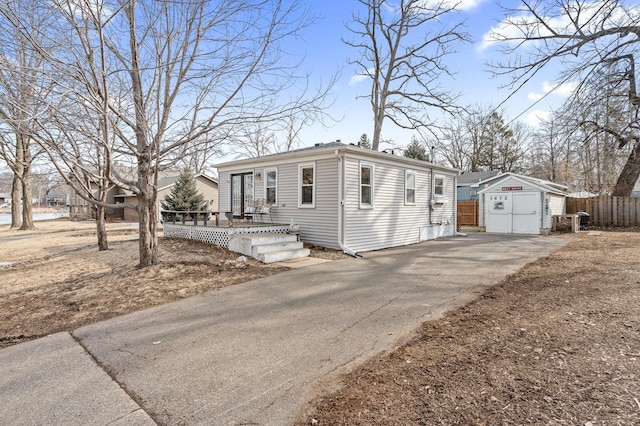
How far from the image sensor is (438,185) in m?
14.2

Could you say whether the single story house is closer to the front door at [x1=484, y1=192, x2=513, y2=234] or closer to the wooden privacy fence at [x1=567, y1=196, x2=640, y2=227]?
the front door at [x1=484, y1=192, x2=513, y2=234]

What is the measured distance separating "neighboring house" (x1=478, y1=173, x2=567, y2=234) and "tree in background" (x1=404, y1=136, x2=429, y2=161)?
15.0 meters

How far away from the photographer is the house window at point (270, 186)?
11.7m

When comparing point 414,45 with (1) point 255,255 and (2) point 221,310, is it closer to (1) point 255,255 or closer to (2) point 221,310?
(1) point 255,255

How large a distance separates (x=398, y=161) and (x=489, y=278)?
19.3 feet

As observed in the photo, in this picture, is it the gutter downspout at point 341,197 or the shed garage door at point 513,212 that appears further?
the shed garage door at point 513,212

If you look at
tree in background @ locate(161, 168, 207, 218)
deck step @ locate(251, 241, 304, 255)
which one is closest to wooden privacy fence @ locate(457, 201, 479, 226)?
deck step @ locate(251, 241, 304, 255)

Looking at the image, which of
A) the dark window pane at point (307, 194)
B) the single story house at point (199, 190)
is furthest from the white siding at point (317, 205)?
the single story house at point (199, 190)

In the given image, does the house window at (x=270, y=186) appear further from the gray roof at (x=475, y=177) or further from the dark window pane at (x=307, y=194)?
the gray roof at (x=475, y=177)

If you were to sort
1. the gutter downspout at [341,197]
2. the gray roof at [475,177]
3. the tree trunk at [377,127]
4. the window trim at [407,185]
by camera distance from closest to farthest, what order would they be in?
the gutter downspout at [341,197] < the window trim at [407,185] < the tree trunk at [377,127] < the gray roof at [475,177]

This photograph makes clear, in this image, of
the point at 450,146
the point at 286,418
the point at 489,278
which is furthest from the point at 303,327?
the point at 450,146

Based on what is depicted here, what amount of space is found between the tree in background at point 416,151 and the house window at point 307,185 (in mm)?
23063

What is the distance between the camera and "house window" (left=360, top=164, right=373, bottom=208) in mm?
→ 10363

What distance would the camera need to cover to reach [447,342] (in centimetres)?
356
